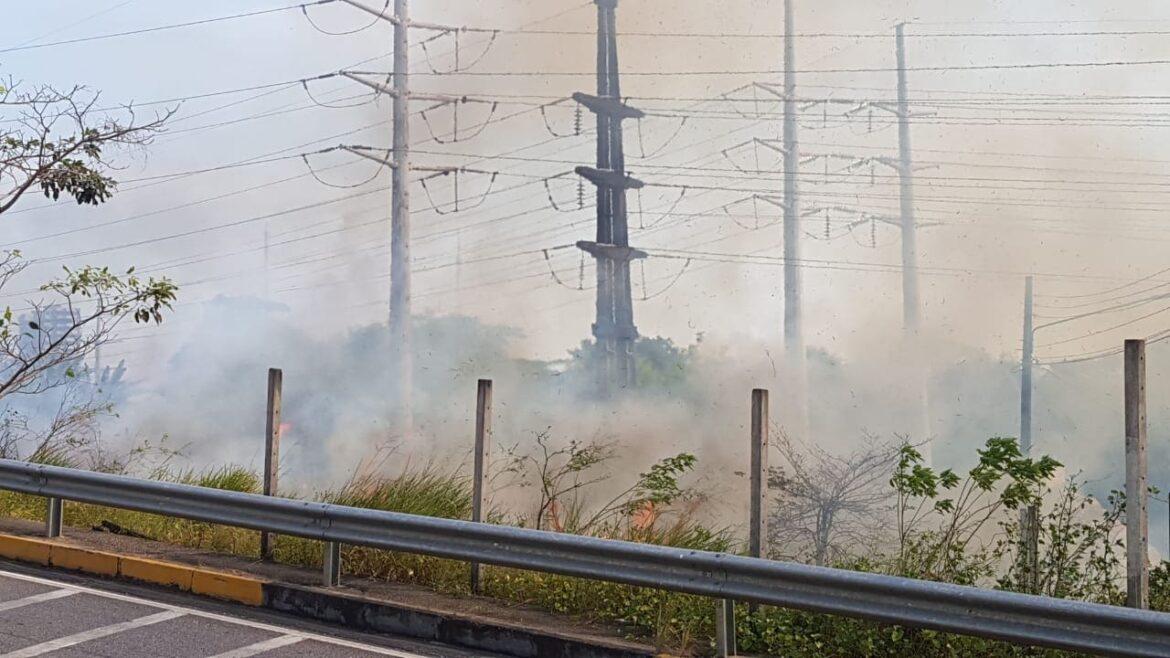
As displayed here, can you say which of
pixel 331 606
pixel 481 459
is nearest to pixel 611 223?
pixel 481 459

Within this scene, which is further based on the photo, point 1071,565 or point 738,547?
point 738,547

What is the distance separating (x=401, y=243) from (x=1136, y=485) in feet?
84.1

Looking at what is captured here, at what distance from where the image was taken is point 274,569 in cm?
754

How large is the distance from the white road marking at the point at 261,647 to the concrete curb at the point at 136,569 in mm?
906

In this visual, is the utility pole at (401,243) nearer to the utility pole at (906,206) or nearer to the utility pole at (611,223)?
the utility pole at (611,223)

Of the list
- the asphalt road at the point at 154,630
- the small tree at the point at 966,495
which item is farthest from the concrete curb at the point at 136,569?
the small tree at the point at 966,495

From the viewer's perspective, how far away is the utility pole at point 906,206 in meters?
28.1

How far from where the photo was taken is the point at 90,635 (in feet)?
19.9

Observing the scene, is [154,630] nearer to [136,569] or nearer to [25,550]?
[136,569]

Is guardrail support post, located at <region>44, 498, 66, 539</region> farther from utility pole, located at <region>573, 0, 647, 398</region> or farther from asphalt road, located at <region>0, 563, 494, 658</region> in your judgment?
utility pole, located at <region>573, 0, 647, 398</region>

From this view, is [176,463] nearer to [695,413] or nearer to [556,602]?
[556,602]

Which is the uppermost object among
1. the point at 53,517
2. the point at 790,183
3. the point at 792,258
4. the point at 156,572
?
the point at 790,183

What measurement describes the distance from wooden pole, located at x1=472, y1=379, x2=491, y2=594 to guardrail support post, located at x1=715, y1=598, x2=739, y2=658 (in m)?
1.78

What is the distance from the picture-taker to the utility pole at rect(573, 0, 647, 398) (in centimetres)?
3020
